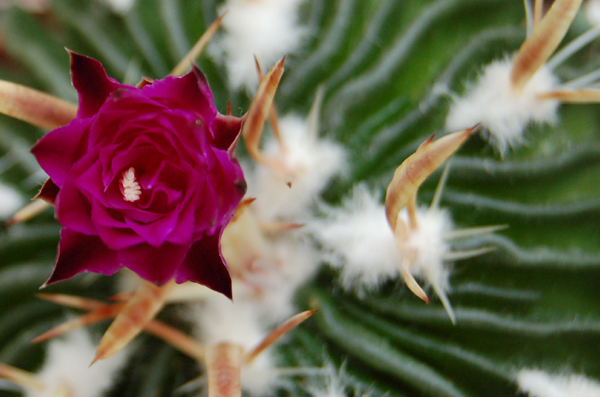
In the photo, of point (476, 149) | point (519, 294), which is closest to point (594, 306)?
point (519, 294)

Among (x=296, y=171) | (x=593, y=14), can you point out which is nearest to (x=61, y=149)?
(x=296, y=171)

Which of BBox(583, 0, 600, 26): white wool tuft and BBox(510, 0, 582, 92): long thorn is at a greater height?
BBox(583, 0, 600, 26): white wool tuft

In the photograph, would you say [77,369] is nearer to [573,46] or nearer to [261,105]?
[261,105]

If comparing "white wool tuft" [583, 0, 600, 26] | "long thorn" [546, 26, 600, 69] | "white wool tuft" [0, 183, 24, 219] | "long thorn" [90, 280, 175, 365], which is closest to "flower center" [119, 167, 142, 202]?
"long thorn" [90, 280, 175, 365]

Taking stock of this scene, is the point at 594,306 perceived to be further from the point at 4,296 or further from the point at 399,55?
the point at 4,296

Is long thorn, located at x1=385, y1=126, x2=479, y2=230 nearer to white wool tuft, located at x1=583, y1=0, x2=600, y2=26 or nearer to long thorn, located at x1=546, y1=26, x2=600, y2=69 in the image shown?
long thorn, located at x1=546, y1=26, x2=600, y2=69
